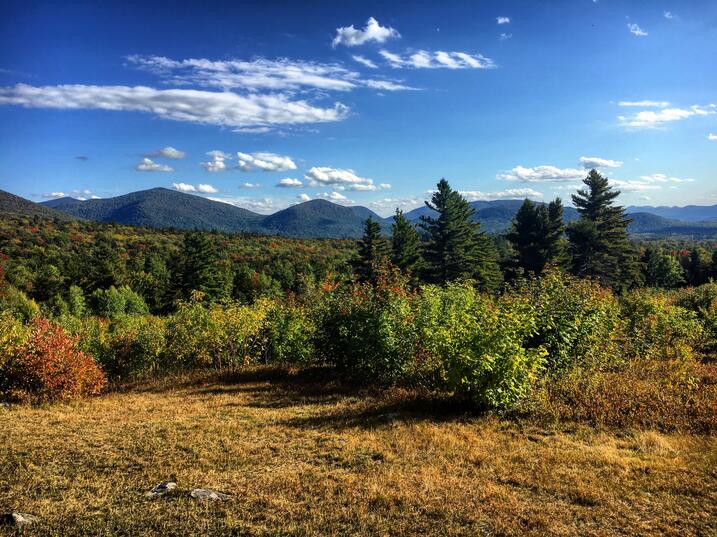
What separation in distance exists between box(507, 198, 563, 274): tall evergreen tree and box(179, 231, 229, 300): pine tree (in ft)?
115

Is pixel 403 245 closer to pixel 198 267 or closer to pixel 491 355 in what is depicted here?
pixel 198 267

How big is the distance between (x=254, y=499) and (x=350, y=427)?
383 cm

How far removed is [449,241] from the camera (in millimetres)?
41719

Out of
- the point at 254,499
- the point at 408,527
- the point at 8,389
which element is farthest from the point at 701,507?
the point at 8,389

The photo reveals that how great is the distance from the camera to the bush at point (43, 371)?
44.8 ft

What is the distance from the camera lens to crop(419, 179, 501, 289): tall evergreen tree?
41.6 m

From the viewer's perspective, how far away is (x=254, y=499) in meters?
6.35

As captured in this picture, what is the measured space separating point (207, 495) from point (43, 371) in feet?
34.5

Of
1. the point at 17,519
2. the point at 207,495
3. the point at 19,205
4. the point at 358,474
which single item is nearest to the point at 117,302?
the point at 17,519

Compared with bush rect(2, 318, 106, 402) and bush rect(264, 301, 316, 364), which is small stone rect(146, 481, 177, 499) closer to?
bush rect(2, 318, 106, 402)

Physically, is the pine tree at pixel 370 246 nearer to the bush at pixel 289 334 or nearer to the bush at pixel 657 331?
the bush at pixel 289 334

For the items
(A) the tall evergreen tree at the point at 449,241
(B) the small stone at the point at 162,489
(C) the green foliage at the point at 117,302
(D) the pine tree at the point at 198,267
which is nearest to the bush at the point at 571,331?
(B) the small stone at the point at 162,489

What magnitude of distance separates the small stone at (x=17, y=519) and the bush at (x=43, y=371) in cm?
936

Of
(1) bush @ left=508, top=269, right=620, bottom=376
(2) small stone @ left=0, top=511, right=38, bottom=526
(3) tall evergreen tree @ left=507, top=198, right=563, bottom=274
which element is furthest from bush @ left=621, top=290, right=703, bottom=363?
(3) tall evergreen tree @ left=507, top=198, right=563, bottom=274
